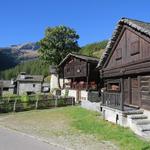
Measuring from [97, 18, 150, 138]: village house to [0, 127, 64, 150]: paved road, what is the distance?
5.13 metres

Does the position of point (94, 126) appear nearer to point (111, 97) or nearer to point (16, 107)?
point (111, 97)

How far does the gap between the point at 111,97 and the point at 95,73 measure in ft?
76.0

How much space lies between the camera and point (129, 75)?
2373 centimetres

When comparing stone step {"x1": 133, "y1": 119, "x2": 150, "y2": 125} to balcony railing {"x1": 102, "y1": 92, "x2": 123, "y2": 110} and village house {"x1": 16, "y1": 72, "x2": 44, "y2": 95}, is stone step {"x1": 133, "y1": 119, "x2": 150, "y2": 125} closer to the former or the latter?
balcony railing {"x1": 102, "y1": 92, "x2": 123, "y2": 110}

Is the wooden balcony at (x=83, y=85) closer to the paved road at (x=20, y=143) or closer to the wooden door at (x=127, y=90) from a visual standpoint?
the wooden door at (x=127, y=90)

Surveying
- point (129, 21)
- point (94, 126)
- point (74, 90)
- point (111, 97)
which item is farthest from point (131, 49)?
point (74, 90)

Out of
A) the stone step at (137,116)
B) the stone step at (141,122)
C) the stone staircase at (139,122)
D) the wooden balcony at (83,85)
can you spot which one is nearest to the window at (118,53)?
the stone staircase at (139,122)

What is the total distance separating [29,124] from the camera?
23750 mm

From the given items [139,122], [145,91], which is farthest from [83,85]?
[139,122]

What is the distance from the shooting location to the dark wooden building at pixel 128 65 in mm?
21062

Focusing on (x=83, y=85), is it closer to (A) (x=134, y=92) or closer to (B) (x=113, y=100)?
(A) (x=134, y=92)

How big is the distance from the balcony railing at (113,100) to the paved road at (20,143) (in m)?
6.20

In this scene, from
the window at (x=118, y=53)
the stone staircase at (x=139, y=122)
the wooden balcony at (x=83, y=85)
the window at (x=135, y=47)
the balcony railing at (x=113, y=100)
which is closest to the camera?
the stone staircase at (x=139, y=122)

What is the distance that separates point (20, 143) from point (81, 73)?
31.4 meters
